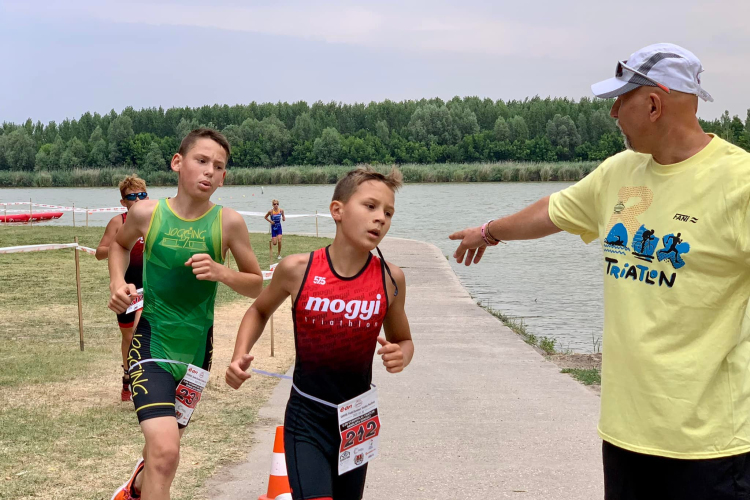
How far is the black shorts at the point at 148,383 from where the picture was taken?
4.49 m

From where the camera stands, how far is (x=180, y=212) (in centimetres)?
491

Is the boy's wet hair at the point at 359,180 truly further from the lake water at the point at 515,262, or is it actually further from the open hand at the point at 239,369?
the lake water at the point at 515,262

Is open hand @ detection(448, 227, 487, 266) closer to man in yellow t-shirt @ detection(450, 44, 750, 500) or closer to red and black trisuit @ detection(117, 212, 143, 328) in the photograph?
man in yellow t-shirt @ detection(450, 44, 750, 500)

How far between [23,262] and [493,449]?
769 inches

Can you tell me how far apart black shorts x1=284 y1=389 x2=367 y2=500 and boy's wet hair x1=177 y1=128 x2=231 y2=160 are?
1.72 metres

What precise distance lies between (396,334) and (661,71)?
177cm

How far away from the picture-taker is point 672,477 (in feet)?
10.4

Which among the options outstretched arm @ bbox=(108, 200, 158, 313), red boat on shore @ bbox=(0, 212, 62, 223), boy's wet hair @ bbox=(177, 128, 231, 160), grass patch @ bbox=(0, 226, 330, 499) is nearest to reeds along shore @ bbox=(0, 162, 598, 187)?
red boat on shore @ bbox=(0, 212, 62, 223)

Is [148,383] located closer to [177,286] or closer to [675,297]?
[177,286]

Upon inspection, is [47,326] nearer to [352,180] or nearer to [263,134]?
A: [352,180]

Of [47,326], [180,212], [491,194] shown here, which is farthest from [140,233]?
[491,194]

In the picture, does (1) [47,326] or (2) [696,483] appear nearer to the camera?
(2) [696,483]

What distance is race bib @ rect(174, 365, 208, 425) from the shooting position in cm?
470

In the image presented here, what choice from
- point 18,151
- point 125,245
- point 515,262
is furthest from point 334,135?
point 125,245
